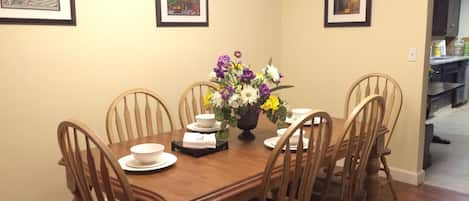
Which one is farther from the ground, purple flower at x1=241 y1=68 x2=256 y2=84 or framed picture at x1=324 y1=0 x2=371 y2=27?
framed picture at x1=324 y1=0 x2=371 y2=27

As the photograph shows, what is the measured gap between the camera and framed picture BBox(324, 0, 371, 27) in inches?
142

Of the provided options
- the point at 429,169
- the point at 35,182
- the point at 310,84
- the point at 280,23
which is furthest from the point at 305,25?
the point at 35,182

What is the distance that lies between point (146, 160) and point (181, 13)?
5.89 ft

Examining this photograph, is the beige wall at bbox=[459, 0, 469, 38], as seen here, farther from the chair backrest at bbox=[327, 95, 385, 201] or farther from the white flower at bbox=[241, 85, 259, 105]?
the white flower at bbox=[241, 85, 259, 105]

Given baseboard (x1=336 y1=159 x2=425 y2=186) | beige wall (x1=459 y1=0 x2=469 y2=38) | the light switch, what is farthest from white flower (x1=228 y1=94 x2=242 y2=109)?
beige wall (x1=459 y1=0 x2=469 y2=38)

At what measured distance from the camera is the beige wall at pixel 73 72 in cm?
246

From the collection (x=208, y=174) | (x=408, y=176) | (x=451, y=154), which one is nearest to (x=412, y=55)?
(x=408, y=176)

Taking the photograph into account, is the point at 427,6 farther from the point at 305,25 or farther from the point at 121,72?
the point at 121,72

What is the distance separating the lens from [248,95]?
6.79ft

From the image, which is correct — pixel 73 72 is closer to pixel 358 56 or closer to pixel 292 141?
pixel 292 141

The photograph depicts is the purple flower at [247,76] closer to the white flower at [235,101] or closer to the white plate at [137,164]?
the white flower at [235,101]

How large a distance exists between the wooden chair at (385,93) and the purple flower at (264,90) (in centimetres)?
128

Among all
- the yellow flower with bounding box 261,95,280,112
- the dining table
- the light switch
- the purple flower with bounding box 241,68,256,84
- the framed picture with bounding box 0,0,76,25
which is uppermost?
the framed picture with bounding box 0,0,76,25

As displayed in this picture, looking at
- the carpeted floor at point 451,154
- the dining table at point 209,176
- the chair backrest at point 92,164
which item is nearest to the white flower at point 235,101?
the dining table at point 209,176
